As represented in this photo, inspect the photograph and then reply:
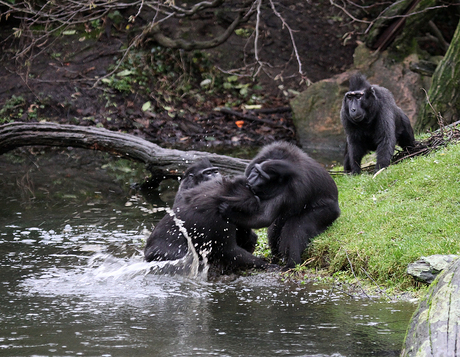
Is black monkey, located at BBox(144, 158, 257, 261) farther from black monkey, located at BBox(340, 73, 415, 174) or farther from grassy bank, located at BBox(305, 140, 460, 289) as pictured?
black monkey, located at BBox(340, 73, 415, 174)

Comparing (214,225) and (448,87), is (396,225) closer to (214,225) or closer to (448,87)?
(214,225)

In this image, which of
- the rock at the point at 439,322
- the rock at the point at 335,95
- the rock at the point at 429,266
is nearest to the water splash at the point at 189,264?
the rock at the point at 429,266

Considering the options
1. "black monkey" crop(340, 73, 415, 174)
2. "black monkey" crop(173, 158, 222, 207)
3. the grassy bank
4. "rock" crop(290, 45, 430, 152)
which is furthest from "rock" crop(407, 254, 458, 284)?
"rock" crop(290, 45, 430, 152)

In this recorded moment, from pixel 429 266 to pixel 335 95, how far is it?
10262 millimetres

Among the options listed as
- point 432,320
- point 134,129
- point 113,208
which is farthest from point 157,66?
A: point 432,320

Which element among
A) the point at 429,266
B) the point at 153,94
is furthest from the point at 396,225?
the point at 153,94

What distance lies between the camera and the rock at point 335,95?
1473 centimetres

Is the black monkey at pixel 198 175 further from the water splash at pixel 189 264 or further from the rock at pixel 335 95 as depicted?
the rock at pixel 335 95

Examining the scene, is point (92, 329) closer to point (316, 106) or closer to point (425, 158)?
point (425, 158)

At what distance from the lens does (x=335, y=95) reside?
1508 centimetres

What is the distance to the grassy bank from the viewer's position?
223 inches

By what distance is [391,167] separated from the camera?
26.9 feet

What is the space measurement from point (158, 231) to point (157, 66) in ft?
39.3

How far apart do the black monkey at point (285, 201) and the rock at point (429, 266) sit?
4.26ft
